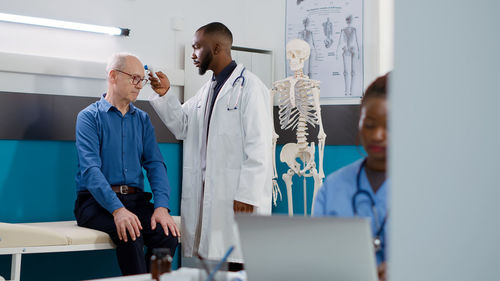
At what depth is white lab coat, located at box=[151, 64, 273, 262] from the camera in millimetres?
2611

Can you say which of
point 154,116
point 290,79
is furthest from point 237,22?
point 154,116

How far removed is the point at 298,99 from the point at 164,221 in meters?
1.28

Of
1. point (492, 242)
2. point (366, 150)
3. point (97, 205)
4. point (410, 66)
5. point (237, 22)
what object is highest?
point (237, 22)

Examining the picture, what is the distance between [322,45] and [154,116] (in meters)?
1.26

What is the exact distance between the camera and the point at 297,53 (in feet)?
11.3

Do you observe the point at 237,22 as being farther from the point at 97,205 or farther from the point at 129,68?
the point at 97,205

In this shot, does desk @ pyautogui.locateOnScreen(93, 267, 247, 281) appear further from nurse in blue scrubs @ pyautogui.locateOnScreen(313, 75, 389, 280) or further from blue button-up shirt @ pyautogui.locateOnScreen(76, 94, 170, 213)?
blue button-up shirt @ pyautogui.locateOnScreen(76, 94, 170, 213)

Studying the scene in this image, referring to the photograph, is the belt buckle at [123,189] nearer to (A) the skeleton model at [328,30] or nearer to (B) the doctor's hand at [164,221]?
(B) the doctor's hand at [164,221]

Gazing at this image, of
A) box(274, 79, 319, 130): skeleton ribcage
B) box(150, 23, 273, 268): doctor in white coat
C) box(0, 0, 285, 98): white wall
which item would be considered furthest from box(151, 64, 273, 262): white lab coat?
box(0, 0, 285, 98): white wall

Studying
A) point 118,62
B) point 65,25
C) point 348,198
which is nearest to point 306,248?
point 348,198

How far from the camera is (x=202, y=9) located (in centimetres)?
389

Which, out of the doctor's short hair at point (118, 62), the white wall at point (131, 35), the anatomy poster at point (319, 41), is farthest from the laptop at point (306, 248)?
the white wall at point (131, 35)

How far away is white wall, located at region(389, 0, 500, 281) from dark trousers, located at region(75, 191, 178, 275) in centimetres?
211

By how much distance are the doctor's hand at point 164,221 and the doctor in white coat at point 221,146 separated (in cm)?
8
